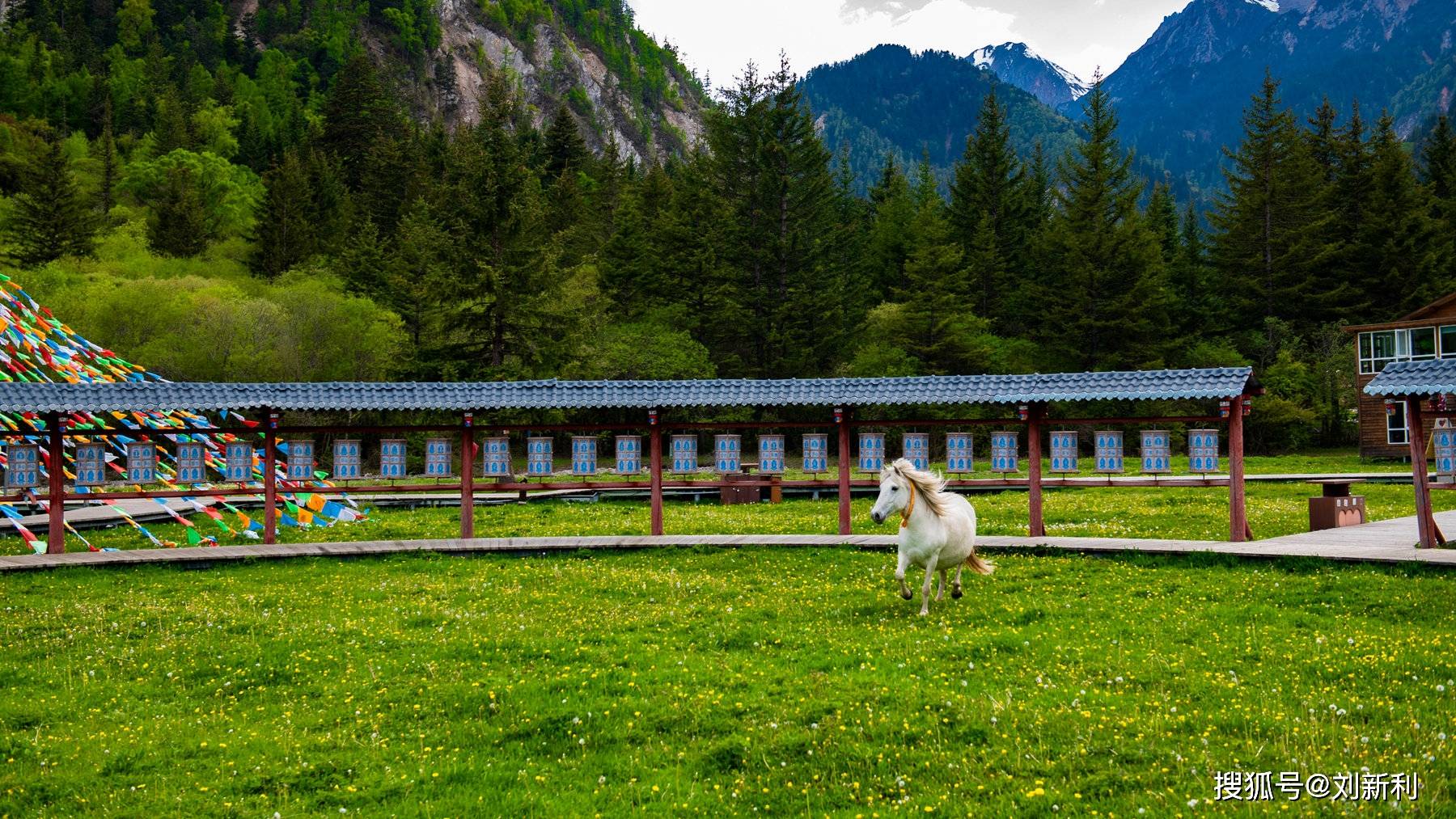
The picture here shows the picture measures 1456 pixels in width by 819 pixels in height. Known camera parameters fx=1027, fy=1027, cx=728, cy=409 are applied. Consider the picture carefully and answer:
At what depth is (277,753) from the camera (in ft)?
31.4

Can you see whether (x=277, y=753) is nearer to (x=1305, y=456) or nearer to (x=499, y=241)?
(x=499, y=241)

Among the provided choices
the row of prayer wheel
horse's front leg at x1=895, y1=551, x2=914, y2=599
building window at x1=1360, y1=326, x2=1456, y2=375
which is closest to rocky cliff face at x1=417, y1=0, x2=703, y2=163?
building window at x1=1360, y1=326, x2=1456, y2=375

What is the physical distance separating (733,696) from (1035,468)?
1339 centimetres

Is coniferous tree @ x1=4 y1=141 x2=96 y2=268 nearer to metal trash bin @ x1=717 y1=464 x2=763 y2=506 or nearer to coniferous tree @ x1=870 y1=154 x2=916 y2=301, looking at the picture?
coniferous tree @ x1=870 y1=154 x2=916 y2=301

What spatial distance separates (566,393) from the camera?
73.8ft

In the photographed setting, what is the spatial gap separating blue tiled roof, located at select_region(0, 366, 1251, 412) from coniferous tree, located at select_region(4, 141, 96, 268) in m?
49.2

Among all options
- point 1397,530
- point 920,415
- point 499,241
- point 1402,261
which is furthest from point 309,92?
point 1397,530

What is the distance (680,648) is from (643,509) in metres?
19.4

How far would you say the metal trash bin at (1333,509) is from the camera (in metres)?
22.5

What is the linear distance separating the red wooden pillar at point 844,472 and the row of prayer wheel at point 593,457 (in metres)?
0.40

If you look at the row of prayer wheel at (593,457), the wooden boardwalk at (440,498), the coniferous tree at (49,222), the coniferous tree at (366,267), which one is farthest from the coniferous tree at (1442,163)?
the coniferous tree at (49,222)

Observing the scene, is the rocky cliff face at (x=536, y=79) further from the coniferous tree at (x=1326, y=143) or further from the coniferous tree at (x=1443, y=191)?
the coniferous tree at (x=1443, y=191)

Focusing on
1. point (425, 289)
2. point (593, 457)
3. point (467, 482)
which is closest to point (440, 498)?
point (467, 482)

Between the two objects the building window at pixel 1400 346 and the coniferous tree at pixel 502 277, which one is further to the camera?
the coniferous tree at pixel 502 277
